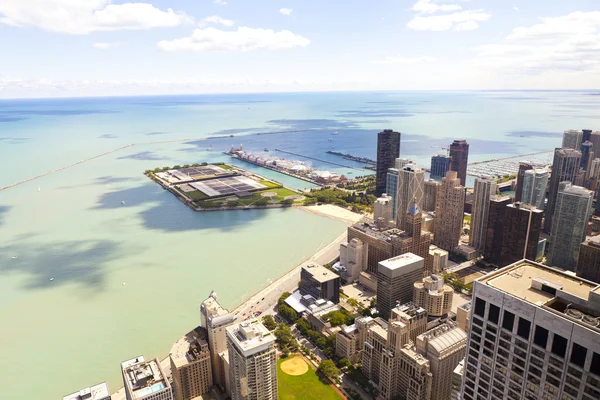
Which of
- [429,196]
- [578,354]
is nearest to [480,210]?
[429,196]

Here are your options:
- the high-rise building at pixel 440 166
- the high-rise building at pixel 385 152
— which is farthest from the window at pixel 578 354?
the high-rise building at pixel 440 166

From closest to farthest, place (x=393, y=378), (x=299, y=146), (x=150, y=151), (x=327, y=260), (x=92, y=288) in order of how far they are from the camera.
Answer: (x=393, y=378) → (x=92, y=288) → (x=327, y=260) → (x=150, y=151) → (x=299, y=146)

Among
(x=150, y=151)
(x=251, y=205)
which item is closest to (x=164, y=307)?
(x=251, y=205)

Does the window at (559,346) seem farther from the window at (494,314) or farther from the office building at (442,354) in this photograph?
the office building at (442,354)

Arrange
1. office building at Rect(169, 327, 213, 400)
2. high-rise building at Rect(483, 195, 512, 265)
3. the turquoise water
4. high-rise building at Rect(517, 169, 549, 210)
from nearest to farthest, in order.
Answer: office building at Rect(169, 327, 213, 400) < the turquoise water < high-rise building at Rect(483, 195, 512, 265) < high-rise building at Rect(517, 169, 549, 210)

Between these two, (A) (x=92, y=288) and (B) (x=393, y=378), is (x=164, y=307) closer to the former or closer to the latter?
→ (A) (x=92, y=288)

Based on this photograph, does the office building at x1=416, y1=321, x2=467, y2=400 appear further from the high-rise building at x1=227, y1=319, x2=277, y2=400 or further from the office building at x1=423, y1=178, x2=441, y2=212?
the office building at x1=423, y1=178, x2=441, y2=212

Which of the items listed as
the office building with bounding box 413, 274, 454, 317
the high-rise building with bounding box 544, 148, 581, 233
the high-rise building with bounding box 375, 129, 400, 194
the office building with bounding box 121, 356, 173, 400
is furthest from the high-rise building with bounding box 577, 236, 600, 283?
the high-rise building with bounding box 375, 129, 400, 194
